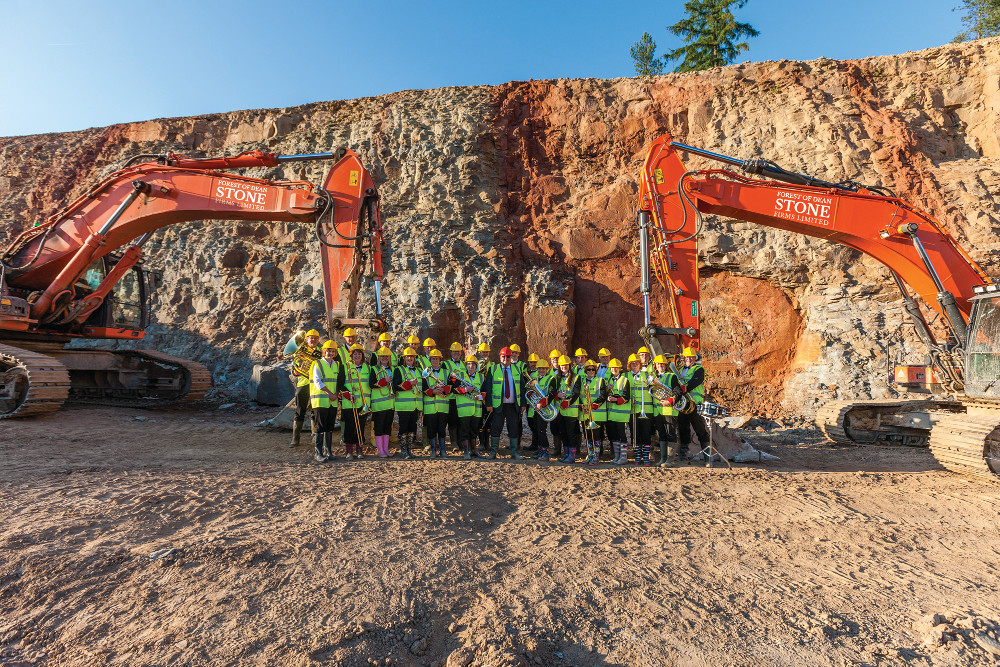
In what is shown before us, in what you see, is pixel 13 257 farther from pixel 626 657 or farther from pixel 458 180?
pixel 626 657

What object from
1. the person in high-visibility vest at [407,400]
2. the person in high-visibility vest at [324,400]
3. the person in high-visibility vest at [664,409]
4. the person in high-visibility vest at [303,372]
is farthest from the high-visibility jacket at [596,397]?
the person in high-visibility vest at [303,372]

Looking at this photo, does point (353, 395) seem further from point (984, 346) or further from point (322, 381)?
point (984, 346)

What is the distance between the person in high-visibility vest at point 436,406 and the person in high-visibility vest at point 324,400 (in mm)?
1283

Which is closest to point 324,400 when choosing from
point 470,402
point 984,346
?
point 470,402

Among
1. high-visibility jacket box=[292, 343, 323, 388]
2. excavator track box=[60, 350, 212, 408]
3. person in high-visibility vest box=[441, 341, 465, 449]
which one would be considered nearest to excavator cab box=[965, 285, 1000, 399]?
person in high-visibility vest box=[441, 341, 465, 449]

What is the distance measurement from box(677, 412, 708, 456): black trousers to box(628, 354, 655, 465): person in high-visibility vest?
1.54 feet

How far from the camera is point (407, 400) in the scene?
795cm

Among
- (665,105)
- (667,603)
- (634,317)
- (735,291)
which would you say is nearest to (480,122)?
(665,105)

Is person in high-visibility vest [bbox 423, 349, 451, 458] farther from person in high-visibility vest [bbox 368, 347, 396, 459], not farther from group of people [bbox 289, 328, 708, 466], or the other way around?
person in high-visibility vest [bbox 368, 347, 396, 459]

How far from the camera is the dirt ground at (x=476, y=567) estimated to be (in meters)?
2.92

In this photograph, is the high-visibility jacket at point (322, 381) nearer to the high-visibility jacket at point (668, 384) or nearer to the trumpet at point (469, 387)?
the trumpet at point (469, 387)

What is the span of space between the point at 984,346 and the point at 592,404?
18.2 feet

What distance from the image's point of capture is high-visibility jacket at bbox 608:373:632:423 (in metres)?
8.18

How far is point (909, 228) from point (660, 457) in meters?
5.32
